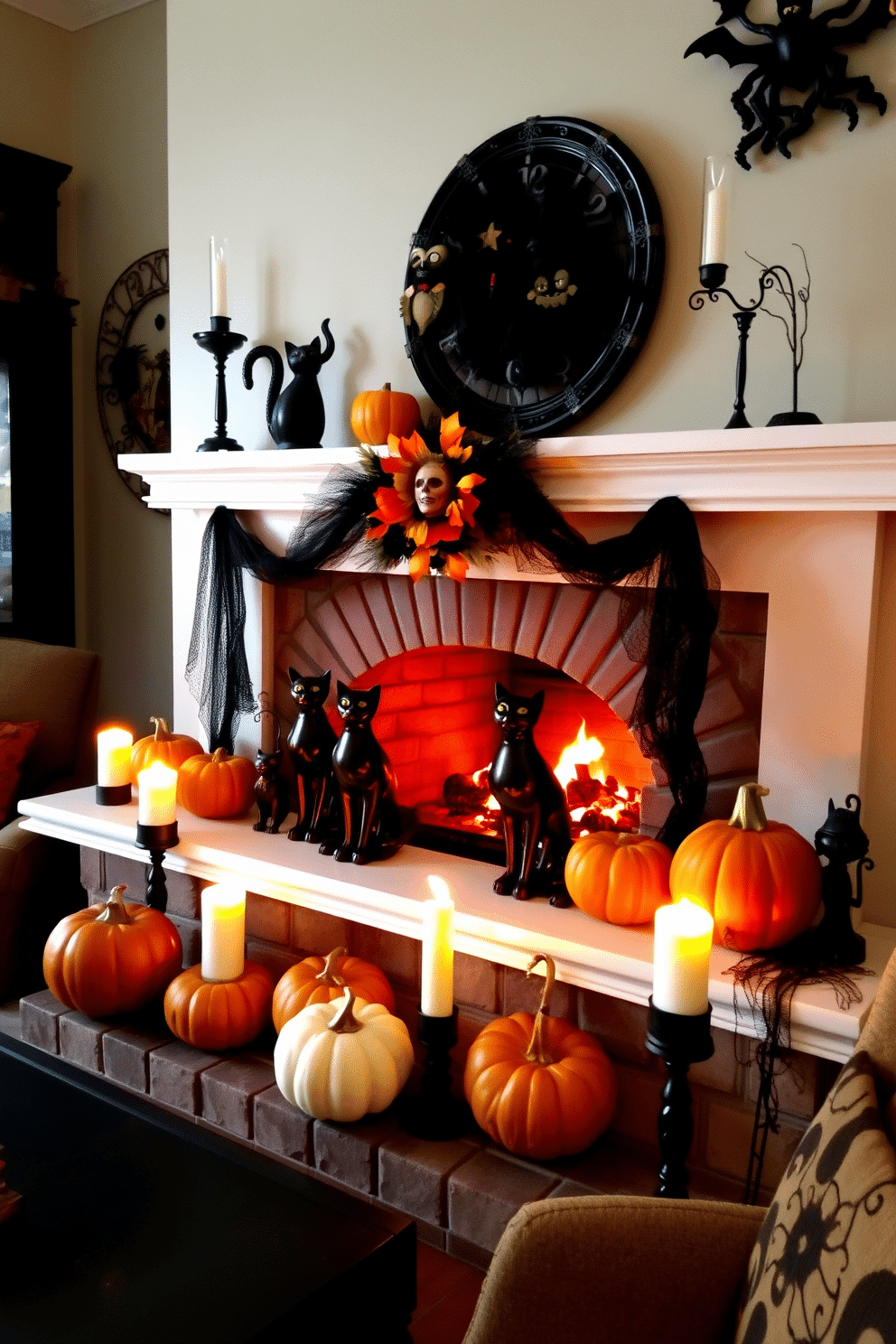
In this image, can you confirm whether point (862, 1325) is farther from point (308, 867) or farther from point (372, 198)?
point (372, 198)

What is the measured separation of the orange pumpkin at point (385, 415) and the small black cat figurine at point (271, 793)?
683mm

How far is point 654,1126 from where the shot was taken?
1.69m

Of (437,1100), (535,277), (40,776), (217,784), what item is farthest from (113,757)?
(535,277)

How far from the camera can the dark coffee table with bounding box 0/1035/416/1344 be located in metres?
1.07

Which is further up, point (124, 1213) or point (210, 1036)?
point (124, 1213)

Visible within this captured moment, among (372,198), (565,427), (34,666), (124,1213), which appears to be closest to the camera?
(124,1213)

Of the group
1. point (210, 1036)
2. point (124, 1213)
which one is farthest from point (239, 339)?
point (124, 1213)

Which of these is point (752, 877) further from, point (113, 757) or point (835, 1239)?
point (113, 757)

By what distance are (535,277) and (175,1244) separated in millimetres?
1597

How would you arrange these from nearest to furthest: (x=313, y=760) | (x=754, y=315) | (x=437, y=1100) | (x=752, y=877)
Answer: (x=752, y=877), (x=754, y=315), (x=437, y=1100), (x=313, y=760)

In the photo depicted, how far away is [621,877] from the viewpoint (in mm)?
1698

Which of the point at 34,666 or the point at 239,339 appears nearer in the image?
the point at 239,339

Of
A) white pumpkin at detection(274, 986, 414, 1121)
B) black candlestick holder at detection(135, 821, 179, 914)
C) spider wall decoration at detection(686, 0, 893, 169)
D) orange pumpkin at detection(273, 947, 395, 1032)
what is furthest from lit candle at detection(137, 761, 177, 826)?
spider wall decoration at detection(686, 0, 893, 169)

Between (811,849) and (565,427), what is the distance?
2.76 feet
